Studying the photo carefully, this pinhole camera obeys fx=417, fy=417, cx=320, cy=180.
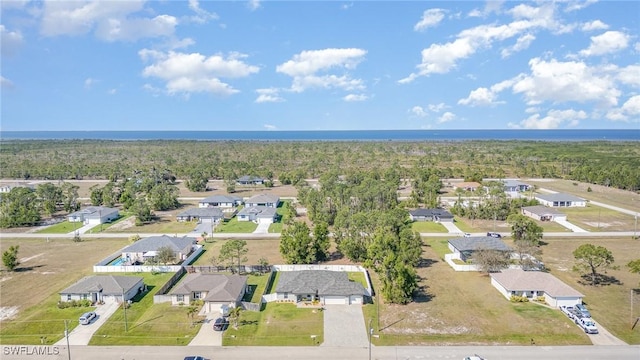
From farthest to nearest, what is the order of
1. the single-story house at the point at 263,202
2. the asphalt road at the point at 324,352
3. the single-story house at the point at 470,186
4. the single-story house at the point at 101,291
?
the single-story house at the point at 470,186 < the single-story house at the point at 263,202 < the single-story house at the point at 101,291 < the asphalt road at the point at 324,352

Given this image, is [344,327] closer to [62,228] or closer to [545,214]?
[545,214]

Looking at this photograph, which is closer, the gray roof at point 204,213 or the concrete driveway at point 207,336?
the concrete driveway at point 207,336

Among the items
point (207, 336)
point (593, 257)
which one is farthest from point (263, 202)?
point (593, 257)

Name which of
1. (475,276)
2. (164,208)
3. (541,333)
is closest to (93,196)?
(164,208)

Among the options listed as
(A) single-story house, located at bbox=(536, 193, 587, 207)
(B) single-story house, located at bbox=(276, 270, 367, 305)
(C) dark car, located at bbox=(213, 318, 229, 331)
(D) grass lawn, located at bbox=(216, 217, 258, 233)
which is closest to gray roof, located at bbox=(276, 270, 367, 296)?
(B) single-story house, located at bbox=(276, 270, 367, 305)

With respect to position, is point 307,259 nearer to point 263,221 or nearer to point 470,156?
point 263,221

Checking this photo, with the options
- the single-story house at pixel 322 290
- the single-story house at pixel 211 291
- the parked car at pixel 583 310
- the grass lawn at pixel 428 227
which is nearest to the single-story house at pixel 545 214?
the grass lawn at pixel 428 227

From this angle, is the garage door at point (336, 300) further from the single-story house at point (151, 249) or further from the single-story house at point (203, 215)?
the single-story house at point (203, 215)
